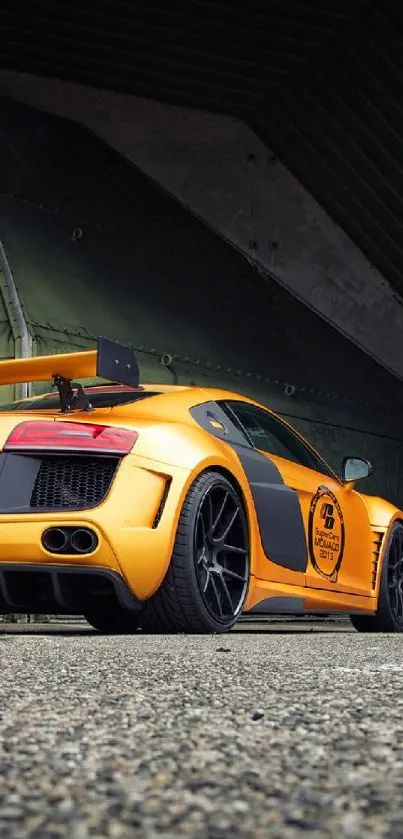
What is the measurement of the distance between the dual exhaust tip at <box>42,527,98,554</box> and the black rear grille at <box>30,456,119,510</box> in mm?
107

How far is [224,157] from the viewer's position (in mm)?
12969

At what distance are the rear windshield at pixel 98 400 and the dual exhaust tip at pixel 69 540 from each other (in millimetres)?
774

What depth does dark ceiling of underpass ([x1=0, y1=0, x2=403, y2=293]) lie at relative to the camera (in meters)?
10.5

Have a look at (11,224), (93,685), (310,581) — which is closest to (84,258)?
(11,224)

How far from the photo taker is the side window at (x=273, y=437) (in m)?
5.36

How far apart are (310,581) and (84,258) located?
601 cm

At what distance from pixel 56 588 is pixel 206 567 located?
2.19 feet

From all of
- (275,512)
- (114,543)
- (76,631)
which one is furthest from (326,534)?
(114,543)

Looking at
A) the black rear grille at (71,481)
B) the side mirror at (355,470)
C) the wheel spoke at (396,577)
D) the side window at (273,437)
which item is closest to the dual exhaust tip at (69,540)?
the black rear grille at (71,481)

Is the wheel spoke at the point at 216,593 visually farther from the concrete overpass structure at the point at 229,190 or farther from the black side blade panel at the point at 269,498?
the concrete overpass structure at the point at 229,190

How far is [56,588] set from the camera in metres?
4.12

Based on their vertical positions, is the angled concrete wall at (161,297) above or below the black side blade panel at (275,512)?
above

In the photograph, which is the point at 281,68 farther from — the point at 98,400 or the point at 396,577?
the point at 98,400

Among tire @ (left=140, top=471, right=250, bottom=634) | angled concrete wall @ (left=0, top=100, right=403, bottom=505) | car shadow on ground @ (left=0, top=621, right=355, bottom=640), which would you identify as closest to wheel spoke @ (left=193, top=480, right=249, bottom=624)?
tire @ (left=140, top=471, right=250, bottom=634)
